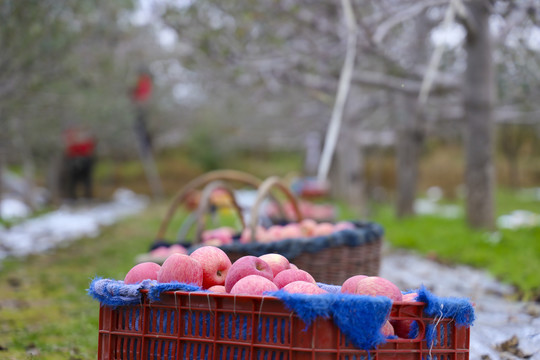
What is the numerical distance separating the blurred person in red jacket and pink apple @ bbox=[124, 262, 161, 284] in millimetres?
18738

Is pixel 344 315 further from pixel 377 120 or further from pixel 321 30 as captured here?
pixel 377 120

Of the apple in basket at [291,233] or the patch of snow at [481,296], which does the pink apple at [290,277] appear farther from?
the apple in basket at [291,233]

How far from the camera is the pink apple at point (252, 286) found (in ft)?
7.33

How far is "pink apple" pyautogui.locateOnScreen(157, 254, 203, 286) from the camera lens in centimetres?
241

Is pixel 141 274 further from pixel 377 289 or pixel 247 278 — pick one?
pixel 377 289

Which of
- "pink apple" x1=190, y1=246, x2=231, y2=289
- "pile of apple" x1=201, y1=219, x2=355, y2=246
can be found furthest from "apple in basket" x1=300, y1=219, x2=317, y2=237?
"pink apple" x1=190, y1=246, x2=231, y2=289

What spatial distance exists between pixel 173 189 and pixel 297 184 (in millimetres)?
17884

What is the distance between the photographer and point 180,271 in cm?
242

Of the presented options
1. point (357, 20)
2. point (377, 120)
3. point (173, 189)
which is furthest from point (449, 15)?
point (173, 189)

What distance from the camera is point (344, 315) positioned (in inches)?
77.8

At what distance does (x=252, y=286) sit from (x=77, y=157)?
25.6 m

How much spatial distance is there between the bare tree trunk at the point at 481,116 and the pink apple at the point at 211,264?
22.0ft

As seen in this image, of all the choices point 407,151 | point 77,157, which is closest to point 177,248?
point 407,151

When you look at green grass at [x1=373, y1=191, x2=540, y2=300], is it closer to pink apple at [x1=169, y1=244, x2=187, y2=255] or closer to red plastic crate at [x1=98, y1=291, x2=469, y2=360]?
pink apple at [x1=169, y1=244, x2=187, y2=255]
